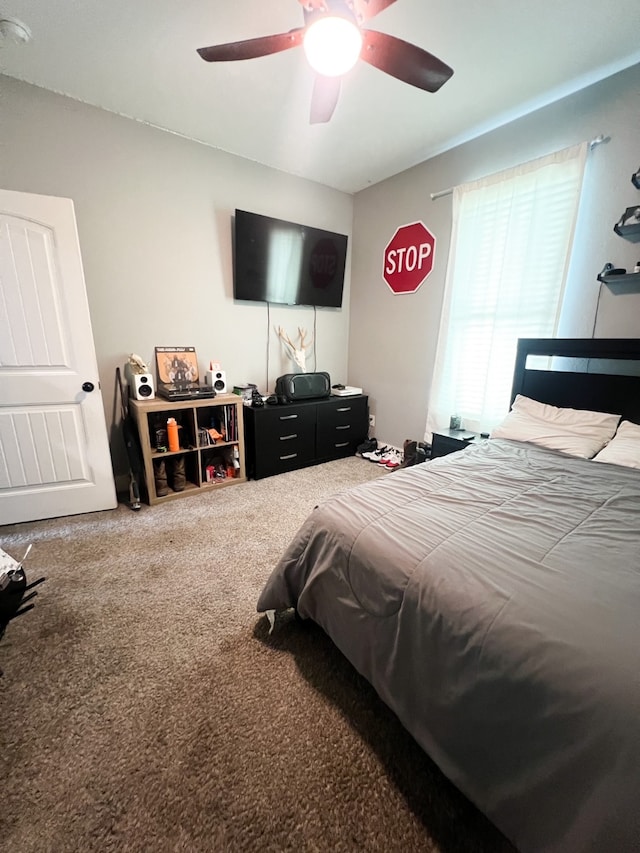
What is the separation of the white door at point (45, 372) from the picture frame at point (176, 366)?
52cm

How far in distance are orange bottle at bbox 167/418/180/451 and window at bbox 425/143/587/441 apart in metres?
2.16

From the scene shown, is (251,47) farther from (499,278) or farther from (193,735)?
(193,735)

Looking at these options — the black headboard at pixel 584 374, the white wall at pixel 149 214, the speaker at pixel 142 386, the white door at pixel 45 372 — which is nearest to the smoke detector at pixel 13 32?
the white wall at pixel 149 214

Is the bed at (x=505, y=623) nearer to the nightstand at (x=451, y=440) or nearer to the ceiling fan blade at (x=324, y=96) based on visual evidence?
the nightstand at (x=451, y=440)

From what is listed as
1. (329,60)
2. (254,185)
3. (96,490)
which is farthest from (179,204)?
(96,490)

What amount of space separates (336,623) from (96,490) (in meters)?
2.06

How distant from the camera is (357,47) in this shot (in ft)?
4.31

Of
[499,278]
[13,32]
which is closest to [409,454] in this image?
[499,278]

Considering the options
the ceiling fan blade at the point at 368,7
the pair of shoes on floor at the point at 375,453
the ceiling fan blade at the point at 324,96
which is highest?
the ceiling fan blade at the point at 368,7

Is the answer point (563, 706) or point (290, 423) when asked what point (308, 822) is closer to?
point (563, 706)

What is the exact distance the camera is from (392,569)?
0.99 metres

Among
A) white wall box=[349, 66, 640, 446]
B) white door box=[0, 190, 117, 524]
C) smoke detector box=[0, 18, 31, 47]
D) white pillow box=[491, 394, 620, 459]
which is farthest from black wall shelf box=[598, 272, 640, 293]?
smoke detector box=[0, 18, 31, 47]

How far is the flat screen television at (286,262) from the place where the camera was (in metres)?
2.90

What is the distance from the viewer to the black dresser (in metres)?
2.95
